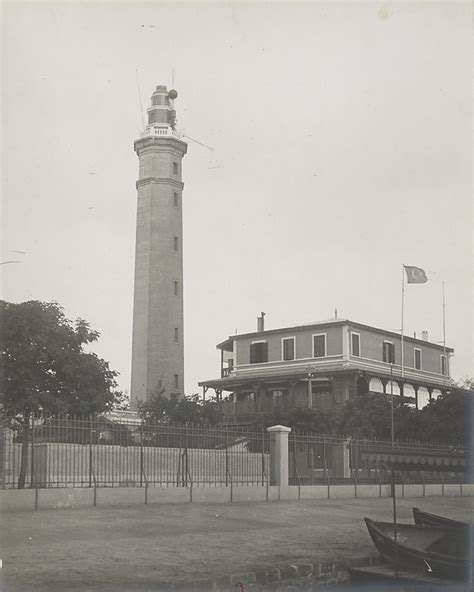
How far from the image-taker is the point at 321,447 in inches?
938

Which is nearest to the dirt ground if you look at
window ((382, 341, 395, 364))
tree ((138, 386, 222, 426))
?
tree ((138, 386, 222, 426))

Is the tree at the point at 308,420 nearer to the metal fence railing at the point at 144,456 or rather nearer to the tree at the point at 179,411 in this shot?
the tree at the point at 179,411

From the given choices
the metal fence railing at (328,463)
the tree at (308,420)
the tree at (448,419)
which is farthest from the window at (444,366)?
the metal fence railing at (328,463)

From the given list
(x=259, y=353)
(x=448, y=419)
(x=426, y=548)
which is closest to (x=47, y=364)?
(x=426, y=548)

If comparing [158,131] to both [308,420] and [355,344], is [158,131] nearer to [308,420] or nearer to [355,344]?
[355,344]

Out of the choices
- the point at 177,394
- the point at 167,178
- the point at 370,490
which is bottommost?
the point at 370,490

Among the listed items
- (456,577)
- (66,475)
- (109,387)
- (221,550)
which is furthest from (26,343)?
(456,577)

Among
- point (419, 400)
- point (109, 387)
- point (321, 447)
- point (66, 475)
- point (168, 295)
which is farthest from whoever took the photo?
point (419, 400)

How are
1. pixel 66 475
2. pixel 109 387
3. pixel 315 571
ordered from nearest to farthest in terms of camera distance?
pixel 315 571 → pixel 66 475 → pixel 109 387

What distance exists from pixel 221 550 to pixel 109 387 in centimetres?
1487

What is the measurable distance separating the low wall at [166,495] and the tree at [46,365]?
6.49 metres

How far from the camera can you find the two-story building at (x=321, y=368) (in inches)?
1799

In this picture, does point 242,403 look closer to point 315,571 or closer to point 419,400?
point 419,400

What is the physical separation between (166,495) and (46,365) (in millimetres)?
7842
